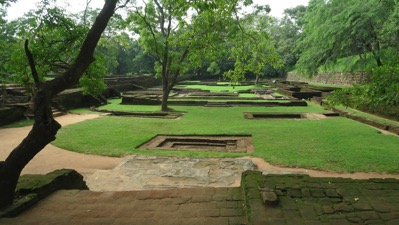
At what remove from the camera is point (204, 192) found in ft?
13.1

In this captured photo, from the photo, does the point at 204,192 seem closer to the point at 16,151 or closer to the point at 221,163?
the point at 16,151

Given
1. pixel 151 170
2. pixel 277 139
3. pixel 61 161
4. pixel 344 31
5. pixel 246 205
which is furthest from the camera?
pixel 344 31

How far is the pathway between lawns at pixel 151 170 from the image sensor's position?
5.68m

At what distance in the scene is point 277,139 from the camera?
29.9 feet

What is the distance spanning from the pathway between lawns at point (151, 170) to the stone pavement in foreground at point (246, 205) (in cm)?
159

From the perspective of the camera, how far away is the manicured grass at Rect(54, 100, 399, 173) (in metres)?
6.86

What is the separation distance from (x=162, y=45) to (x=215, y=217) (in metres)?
12.6

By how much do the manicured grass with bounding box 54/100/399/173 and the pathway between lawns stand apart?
0.42 meters

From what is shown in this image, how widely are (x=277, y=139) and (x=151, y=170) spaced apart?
4456mm

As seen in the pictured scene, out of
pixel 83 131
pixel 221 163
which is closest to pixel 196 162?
pixel 221 163

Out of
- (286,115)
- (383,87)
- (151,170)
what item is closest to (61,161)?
(151,170)

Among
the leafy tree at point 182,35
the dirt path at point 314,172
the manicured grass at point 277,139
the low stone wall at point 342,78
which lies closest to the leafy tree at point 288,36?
the low stone wall at point 342,78

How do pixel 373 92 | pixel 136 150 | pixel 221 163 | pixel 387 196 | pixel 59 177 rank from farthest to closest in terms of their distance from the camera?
pixel 136 150 < pixel 221 163 < pixel 59 177 < pixel 373 92 < pixel 387 196

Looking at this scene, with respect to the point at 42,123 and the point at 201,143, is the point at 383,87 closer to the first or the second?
the point at 42,123
